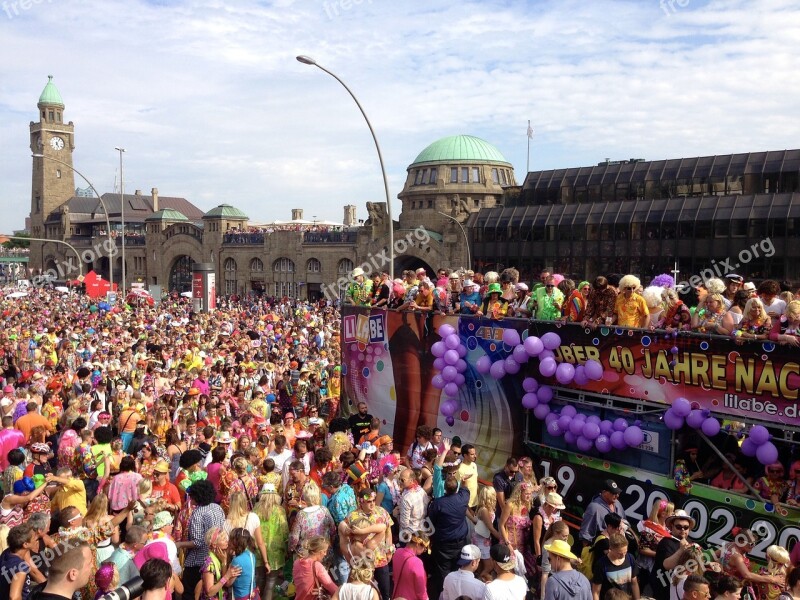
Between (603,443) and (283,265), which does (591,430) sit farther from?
(283,265)

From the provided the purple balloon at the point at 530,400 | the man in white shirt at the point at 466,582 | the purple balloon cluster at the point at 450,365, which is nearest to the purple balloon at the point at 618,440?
the purple balloon at the point at 530,400

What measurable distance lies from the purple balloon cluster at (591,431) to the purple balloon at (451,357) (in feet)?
5.48

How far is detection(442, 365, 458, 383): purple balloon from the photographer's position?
11.1 meters

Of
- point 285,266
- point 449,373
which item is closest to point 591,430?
point 449,373

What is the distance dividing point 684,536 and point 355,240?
50.5 metres

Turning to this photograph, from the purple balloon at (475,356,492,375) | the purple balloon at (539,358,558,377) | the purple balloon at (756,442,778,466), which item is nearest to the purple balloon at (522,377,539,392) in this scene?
the purple balloon at (539,358,558,377)

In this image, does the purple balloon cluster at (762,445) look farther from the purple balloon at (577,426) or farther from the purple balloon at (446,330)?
the purple balloon at (446,330)

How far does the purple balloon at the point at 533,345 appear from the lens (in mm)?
9688

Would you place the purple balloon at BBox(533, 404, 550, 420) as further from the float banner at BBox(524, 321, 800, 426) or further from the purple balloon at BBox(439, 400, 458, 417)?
the purple balloon at BBox(439, 400, 458, 417)

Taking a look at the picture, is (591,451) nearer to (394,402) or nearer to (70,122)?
(394,402)

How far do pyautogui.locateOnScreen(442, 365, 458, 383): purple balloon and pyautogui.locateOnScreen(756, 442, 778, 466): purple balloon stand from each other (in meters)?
4.72

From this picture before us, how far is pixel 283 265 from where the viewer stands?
202 ft

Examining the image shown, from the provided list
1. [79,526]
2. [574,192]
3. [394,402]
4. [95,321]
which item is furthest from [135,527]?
[574,192]

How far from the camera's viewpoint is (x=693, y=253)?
1593 inches
